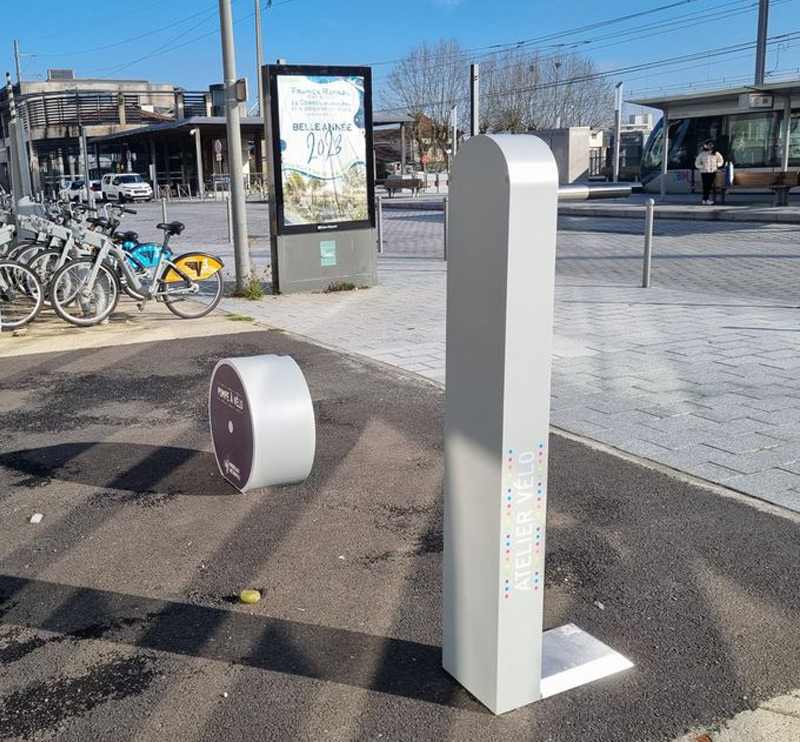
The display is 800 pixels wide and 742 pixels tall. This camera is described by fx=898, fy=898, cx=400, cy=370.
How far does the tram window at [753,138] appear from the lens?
28188mm

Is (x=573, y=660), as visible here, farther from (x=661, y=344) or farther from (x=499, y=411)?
(x=661, y=344)

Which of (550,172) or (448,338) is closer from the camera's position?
(550,172)

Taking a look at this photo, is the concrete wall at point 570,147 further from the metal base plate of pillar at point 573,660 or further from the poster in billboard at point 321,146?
the metal base plate of pillar at point 573,660

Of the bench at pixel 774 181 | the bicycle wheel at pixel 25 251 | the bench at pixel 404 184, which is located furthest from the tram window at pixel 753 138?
the bicycle wheel at pixel 25 251

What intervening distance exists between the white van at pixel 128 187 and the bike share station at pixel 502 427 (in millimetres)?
43339

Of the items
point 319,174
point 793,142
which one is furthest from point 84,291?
point 793,142

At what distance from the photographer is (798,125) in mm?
27922

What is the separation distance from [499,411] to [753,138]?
2949 centimetres

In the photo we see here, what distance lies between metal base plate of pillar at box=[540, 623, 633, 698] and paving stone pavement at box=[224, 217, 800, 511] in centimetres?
131

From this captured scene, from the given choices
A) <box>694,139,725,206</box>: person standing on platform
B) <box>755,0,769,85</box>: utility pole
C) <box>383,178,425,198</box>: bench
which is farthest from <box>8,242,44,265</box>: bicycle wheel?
<box>383,178,425,198</box>: bench

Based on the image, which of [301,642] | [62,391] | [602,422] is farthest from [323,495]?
[62,391]

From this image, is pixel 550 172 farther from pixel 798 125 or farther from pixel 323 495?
pixel 798 125

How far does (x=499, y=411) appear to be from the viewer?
2.44 metres

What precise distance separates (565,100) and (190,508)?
7008 centimetres
